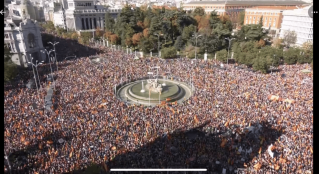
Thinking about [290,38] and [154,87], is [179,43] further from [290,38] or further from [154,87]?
[290,38]

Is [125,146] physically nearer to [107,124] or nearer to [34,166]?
[107,124]

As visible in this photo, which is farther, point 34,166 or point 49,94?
point 49,94

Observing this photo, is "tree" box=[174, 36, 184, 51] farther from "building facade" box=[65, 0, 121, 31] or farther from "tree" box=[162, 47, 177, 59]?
"building facade" box=[65, 0, 121, 31]

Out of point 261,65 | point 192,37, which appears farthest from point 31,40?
point 261,65

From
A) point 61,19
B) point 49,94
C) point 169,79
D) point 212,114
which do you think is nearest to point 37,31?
point 49,94

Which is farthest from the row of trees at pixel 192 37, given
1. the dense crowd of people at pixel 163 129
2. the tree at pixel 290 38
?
the dense crowd of people at pixel 163 129
